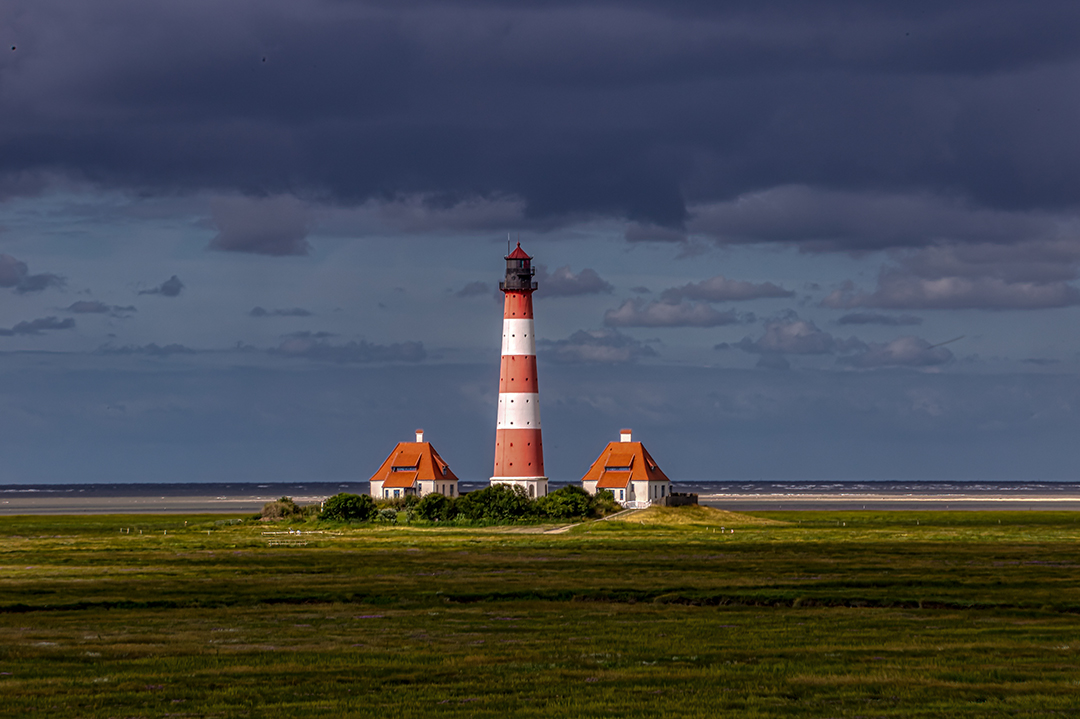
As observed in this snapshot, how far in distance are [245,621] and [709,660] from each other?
55.5ft

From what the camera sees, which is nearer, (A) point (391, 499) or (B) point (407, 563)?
(B) point (407, 563)

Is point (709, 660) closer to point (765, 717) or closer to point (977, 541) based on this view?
point (765, 717)

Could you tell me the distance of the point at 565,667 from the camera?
3105 centimetres

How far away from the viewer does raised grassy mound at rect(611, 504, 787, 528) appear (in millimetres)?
104625

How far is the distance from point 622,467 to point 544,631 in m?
79.4

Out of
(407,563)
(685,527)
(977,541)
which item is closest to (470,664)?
(407,563)

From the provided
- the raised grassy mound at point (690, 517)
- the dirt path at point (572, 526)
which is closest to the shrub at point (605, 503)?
the dirt path at point (572, 526)

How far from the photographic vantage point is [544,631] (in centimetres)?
3869

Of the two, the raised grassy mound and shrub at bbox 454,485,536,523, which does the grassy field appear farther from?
the raised grassy mound

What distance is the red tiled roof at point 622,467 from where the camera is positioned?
116250 millimetres

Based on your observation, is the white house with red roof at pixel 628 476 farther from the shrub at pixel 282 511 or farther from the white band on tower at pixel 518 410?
the shrub at pixel 282 511

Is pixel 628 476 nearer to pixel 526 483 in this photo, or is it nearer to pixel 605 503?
pixel 605 503

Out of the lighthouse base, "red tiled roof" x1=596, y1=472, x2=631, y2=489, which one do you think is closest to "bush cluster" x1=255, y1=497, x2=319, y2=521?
the lighthouse base

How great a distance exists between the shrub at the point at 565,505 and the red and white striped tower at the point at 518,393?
93.8 inches
